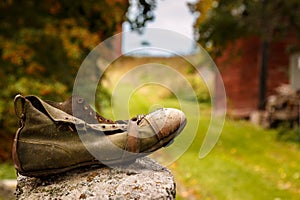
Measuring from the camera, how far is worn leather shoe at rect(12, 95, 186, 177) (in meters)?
2.16

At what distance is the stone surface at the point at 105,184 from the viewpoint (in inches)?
80.7

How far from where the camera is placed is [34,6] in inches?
296

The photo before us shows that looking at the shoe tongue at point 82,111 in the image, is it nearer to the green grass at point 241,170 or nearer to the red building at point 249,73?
the green grass at point 241,170

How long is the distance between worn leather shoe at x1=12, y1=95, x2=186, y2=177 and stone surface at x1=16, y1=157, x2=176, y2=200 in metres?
0.06

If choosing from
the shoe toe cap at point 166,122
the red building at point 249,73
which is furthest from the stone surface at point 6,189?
the red building at point 249,73

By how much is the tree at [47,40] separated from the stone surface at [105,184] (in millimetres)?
3950

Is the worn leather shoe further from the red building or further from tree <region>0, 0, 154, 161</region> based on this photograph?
the red building

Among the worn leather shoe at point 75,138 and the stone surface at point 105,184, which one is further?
the worn leather shoe at point 75,138

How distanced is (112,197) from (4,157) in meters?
6.33

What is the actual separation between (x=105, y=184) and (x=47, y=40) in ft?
17.1

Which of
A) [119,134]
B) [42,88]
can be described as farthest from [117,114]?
[42,88]

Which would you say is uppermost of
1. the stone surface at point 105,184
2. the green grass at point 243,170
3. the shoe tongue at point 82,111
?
the shoe tongue at point 82,111

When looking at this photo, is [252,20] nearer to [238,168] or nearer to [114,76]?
[238,168]

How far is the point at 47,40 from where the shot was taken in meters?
6.97
